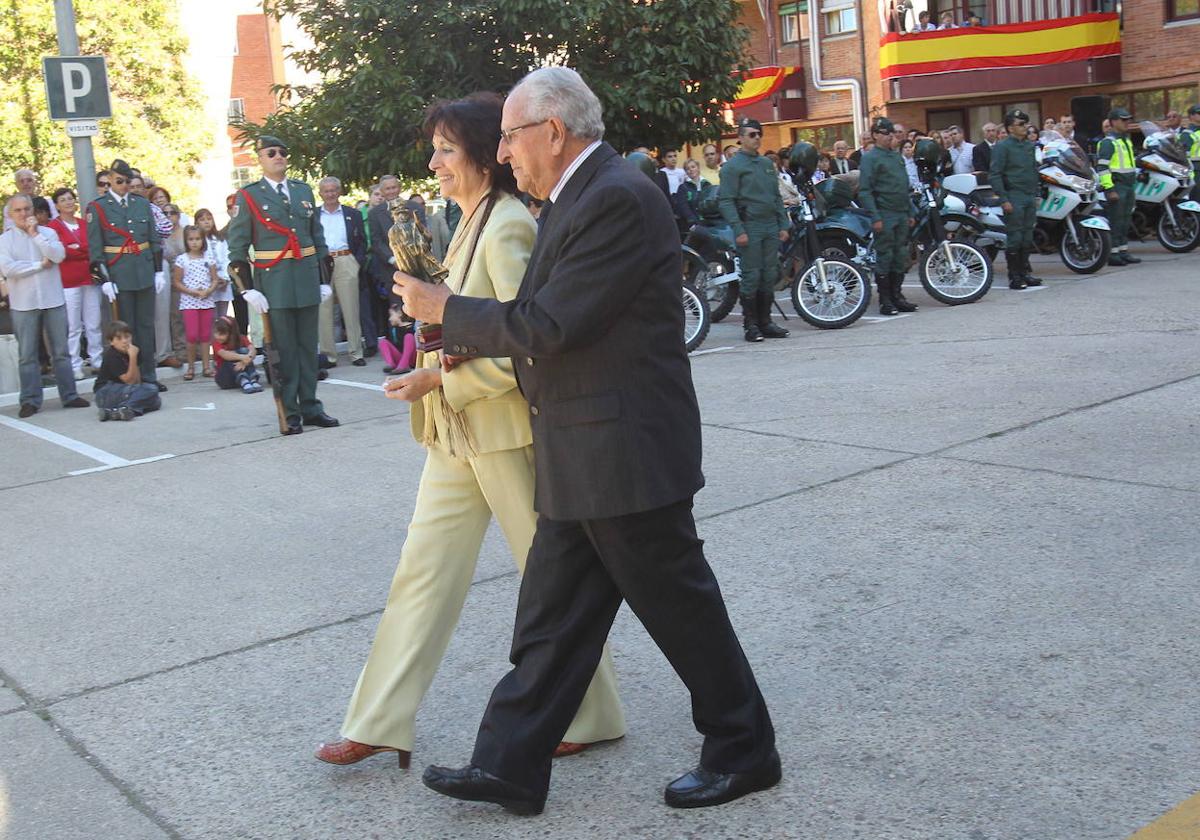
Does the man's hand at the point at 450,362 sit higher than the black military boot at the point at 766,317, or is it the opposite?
the man's hand at the point at 450,362

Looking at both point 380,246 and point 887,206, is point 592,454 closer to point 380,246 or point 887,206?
point 887,206

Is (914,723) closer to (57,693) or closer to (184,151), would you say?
(57,693)

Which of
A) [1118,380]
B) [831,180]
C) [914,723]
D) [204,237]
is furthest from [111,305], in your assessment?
[914,723]

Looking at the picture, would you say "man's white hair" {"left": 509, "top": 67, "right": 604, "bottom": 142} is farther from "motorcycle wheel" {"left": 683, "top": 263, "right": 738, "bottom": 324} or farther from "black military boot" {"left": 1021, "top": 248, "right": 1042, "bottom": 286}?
"black military boot" {"left": 1021, "top": 248, "right": 1042, "bottom": 286}

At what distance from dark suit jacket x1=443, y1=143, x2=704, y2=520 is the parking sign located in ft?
35.6

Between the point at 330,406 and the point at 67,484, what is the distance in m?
2.64

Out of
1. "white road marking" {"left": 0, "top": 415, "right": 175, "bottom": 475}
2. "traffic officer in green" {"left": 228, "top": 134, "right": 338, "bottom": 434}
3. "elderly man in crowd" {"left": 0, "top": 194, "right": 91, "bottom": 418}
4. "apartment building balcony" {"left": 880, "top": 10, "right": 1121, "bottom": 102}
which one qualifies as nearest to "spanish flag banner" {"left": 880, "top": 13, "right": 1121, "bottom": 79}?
"apartment building balcony" {"left": 880, "top": 10, "right": 1121, "bottom": 102}

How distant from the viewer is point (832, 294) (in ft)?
41.1

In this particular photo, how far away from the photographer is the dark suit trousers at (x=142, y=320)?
11.7 metres

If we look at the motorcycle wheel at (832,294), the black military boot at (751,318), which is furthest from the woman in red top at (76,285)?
the motorcycle wheel at (832,294)

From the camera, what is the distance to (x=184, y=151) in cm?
3138

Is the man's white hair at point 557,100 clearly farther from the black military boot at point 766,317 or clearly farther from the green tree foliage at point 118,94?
the green tree foliage at point 118,94

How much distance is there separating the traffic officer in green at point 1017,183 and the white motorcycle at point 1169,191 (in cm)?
319

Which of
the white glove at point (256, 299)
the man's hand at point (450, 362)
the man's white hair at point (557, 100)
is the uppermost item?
the man's white hair at point (557, 100)
